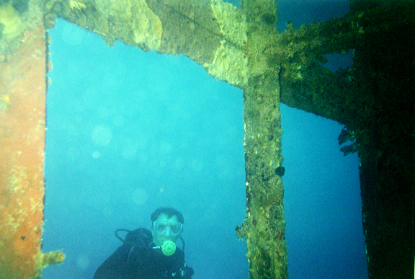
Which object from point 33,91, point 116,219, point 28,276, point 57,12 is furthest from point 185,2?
point 116,219

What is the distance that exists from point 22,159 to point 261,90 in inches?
68.3

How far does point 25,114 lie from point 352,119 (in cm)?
297

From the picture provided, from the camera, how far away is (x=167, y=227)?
19.8ft

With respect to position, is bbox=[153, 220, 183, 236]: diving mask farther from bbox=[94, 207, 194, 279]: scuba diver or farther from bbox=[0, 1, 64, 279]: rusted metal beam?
bbox=[0, 1, 64, 279]: rusted metal beam

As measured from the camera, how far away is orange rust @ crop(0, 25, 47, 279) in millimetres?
917

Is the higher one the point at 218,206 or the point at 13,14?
the point at 218,206

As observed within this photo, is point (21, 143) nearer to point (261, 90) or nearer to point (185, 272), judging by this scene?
point (261, 90)

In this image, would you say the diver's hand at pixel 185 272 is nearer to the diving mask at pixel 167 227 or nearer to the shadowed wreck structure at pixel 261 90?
the diving mask at pixel 167 227

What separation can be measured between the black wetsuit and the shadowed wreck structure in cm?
391

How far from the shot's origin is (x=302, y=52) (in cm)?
186

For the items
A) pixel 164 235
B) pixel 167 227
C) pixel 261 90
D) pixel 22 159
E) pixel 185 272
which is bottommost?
pixel 185 272

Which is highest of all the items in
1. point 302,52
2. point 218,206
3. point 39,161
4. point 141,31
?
point 218,206

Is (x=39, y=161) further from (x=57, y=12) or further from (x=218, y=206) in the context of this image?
(x=218, y=206)

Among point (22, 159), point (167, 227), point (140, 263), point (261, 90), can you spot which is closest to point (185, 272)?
point (167, 227)
